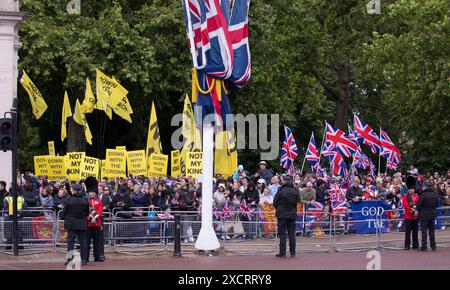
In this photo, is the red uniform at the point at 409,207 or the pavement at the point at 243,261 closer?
the pavement at the point at 243,261

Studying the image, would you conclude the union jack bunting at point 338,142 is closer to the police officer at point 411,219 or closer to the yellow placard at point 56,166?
the yellow placard at point 56,166

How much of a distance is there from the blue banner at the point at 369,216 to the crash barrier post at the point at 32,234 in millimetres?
7765

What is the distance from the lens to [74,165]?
3023cm

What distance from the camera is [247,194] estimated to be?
29.9 meters

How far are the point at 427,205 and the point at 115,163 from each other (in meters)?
9.19

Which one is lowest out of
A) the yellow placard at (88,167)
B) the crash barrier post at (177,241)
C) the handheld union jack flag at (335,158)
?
the crash barrier post at (177,241)

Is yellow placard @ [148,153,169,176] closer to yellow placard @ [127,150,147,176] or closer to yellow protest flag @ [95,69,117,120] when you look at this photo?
yellow placard @ [127,150,147,176]

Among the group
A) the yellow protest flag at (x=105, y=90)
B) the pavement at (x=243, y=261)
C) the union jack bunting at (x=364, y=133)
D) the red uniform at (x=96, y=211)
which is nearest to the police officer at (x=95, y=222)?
the red uniform at (x=96, y=211)

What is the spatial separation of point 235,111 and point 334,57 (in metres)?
10.2

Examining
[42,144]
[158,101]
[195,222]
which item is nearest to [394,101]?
[158,101]

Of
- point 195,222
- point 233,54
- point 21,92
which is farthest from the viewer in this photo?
point 21,92

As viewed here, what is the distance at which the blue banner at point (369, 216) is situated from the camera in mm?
27766

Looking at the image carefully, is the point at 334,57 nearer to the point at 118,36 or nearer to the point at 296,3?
the point at 296,3

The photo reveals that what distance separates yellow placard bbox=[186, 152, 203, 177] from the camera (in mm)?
31172
